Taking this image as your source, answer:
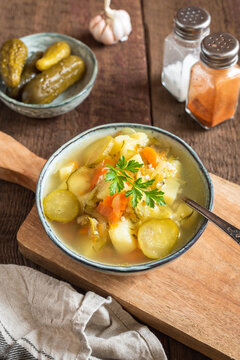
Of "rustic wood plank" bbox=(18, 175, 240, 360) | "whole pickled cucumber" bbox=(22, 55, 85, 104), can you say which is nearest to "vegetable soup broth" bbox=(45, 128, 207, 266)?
"rustic wood plank" bbox=(18, 175, 240, 360)

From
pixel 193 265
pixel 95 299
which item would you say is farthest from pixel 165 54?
pixel 95 299

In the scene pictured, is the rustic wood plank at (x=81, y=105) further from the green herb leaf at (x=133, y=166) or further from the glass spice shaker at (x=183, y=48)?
the green herb leaf at (x=133, y=166)

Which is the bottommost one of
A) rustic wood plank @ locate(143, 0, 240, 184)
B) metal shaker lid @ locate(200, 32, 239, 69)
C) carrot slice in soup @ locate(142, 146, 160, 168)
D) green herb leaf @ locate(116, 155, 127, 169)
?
Answer: rustic wood plank @ locate(143, 0, 240, 184)

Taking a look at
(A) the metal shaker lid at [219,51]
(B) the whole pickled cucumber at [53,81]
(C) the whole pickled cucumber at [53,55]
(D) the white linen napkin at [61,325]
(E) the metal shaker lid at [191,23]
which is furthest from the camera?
(C) the whole pickled cucumber at [53,55]

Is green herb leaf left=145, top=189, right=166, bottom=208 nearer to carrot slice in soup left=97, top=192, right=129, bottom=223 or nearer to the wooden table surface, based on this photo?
carrot slice in soup left=97, top=192, right=129, bottom=223

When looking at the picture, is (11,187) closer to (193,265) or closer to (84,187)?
(84,187)

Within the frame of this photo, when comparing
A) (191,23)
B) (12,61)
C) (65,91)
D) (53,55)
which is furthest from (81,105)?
(191,23)

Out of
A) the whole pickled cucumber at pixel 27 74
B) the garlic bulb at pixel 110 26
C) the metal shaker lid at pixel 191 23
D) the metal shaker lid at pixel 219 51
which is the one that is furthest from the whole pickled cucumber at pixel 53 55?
the metal shaker lid at pixel 219 51
